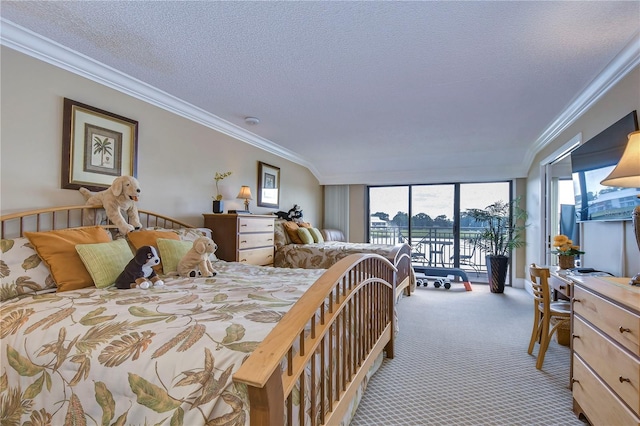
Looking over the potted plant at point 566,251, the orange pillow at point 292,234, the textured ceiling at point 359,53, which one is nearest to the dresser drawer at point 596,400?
the potted plant at point 566,251

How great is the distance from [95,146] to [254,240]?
1766mm

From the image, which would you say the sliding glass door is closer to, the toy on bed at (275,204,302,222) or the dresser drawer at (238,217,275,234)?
the toy on bed at (275,204,302,222)

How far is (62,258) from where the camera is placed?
182 cm

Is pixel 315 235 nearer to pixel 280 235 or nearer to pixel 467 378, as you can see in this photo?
pixel 280 235

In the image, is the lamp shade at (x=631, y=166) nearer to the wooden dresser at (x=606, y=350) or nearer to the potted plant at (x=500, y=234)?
the wooden dresser at (x=606, y=350)

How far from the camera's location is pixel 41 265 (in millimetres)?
1790

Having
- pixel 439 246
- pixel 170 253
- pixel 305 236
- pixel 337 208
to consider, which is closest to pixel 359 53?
pixel 170 253

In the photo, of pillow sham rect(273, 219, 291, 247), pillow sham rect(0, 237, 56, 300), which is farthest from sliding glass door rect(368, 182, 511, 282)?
pillow sham rect(0, 237, 56, 300)

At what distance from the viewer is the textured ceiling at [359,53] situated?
174 centimetres

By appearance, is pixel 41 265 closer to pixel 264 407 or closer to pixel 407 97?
pixel 264 407

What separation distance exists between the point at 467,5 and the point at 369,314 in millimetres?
1872

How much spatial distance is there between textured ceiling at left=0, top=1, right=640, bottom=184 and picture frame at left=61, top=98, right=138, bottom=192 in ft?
1.43

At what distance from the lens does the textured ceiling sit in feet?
5.72

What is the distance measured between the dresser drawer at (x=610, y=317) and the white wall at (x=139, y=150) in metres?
3.32
